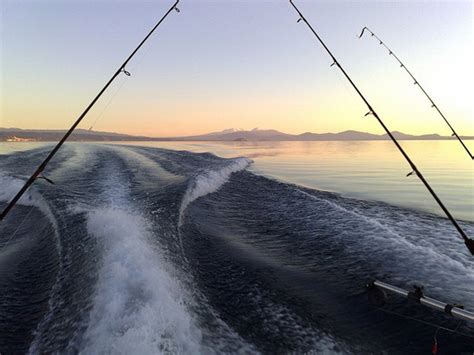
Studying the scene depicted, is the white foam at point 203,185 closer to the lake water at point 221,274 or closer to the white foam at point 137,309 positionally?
the lake water at point 221,274

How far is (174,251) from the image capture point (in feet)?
19.1

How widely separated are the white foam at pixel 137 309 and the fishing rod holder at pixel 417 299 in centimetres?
208

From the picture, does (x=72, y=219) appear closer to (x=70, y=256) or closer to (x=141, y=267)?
(x=70, y=256)

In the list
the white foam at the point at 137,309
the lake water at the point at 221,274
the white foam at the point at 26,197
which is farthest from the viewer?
the white foam at the point at 26,197

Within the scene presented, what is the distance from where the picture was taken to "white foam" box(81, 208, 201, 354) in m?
3.20

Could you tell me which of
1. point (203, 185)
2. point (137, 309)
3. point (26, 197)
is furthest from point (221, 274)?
point (26, 197)

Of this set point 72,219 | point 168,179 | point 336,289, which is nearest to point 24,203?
point 72,219

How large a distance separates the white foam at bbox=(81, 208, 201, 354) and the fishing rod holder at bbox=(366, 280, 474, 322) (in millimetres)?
2078

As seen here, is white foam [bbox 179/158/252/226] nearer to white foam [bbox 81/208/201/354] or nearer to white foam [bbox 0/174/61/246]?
white foam [bbox 81/208/201/354]

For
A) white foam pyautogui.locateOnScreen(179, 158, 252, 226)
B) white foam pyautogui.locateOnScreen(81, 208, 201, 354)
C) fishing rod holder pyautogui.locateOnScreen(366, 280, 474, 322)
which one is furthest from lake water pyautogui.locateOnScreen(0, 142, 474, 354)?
fishing rod holder pyautogui.locateOnScreen(366, 280, 474, 322)

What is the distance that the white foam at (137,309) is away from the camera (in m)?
3.20

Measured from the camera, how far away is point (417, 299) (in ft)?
11.5

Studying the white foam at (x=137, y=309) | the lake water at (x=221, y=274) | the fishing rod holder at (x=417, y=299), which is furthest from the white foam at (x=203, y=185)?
the fishing rod holder at (x=417, y=299)

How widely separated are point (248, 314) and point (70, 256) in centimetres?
337
